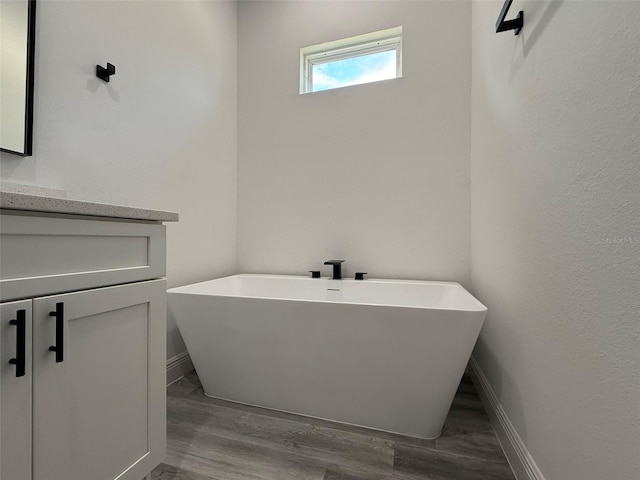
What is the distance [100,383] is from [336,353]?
84 cm

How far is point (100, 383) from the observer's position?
0.76 m

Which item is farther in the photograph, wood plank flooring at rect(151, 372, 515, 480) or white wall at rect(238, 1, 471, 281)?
white wall at rect(238, 1, 471, 281)

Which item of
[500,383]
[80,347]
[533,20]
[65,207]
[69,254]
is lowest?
[500,383]

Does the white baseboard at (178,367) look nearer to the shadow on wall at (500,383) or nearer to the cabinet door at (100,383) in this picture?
the cabinet door at (100,383)

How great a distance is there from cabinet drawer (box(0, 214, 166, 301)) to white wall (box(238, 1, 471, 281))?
1394 millimetres

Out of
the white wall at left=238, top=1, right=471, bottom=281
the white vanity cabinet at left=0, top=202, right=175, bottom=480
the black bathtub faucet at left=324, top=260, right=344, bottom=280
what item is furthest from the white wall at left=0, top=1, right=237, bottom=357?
the black bathtub faucet at left=324, top=260, right=344, bottom=280

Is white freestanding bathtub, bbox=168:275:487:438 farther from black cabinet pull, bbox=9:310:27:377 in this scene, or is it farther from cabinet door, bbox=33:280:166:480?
black cabinet pull, bbox=9:310:27:377

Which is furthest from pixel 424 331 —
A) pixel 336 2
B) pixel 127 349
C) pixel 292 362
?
pixel 336 2

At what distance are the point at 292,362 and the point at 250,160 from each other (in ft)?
5.43

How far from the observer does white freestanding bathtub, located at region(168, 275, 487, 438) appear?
1.15 meters

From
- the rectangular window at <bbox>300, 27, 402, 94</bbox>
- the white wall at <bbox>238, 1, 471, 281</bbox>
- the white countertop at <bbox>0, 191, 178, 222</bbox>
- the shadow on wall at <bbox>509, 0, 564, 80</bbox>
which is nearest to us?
the white countertop at <bbox>0, 191, 178, 222</bbox>

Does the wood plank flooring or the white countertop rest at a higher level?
the white countertop

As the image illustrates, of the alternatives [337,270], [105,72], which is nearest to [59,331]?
[105,72]

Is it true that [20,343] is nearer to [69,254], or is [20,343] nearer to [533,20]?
[69,254]
